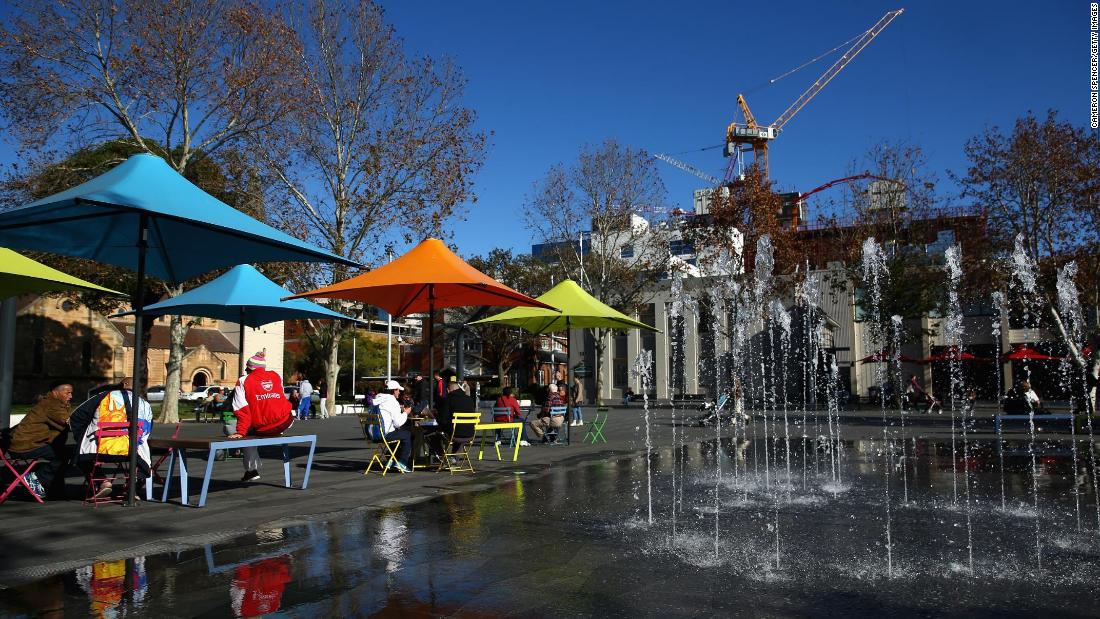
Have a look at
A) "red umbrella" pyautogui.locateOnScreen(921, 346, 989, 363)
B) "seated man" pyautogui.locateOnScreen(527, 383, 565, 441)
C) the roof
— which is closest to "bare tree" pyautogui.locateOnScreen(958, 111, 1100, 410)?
"red umbrella" pyautogui.locateOnScreen(921, 346, 989, 363)

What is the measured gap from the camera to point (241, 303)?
1381 centimetres

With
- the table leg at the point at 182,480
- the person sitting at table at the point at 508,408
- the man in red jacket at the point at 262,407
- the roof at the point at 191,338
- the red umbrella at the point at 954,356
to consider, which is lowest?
the table leg at the point at 182,480

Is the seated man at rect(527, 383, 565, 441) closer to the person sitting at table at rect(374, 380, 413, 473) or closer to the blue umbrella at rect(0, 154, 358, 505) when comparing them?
the person sitting at table at rect(374, 380, 413, 473)

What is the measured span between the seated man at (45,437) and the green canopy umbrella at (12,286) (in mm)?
2258

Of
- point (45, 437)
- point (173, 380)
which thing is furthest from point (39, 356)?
point (45, 437)

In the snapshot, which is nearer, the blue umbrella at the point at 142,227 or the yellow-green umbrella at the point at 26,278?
the blue umbrella at the point at 142,227

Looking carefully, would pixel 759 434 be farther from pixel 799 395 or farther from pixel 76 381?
pixel 76 381

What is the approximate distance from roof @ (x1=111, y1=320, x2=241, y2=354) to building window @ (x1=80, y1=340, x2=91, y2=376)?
2.83 metres

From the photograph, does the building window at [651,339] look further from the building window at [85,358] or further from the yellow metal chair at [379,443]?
the yellow metal chair at [379,443]

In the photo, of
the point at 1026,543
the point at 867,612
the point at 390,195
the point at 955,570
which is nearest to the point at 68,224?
the point at 867,612

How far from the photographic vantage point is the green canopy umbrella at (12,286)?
10586mm

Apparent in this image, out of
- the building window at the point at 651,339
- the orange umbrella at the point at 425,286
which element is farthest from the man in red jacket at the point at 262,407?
the building window at the point at 651,339

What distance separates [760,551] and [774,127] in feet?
349

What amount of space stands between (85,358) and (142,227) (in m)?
60.0
